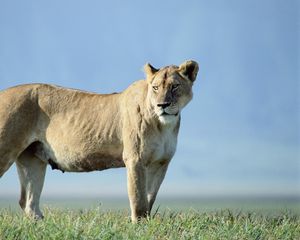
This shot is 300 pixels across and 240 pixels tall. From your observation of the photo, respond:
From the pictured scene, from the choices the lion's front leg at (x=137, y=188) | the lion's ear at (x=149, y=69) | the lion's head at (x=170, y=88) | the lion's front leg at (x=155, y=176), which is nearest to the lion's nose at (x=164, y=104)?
the lion's head at (x=170, y=88)

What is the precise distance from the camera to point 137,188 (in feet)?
27.5

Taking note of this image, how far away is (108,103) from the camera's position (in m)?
9.21

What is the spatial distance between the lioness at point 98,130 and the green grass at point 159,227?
0.53 meters

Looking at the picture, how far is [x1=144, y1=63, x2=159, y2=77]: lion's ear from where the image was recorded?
858 centimetres

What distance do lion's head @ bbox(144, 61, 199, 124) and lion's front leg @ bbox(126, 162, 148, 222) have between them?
0.67 m

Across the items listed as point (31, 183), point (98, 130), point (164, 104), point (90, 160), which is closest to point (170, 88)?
point (164, 104)

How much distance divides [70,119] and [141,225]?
82.0 inches

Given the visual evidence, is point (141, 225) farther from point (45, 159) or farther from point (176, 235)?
point (45, 159)

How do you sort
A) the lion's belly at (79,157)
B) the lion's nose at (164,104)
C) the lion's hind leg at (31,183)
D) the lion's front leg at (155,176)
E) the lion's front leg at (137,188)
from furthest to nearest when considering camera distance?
the lion's hind leg at (31,183)
the lion's belly at (79,157)
the lion's front leg at (155,176)
the lion's front leg at (137,188)
the lion's nose at (164,104)

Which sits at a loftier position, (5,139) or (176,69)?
(176,69)

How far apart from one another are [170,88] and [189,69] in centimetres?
47

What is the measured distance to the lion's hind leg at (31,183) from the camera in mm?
9820

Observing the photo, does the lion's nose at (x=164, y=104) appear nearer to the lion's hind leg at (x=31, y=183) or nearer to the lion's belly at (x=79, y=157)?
the lion's belly at (x=79, y=157)

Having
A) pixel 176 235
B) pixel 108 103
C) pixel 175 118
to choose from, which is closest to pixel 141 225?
pixel 176 235
